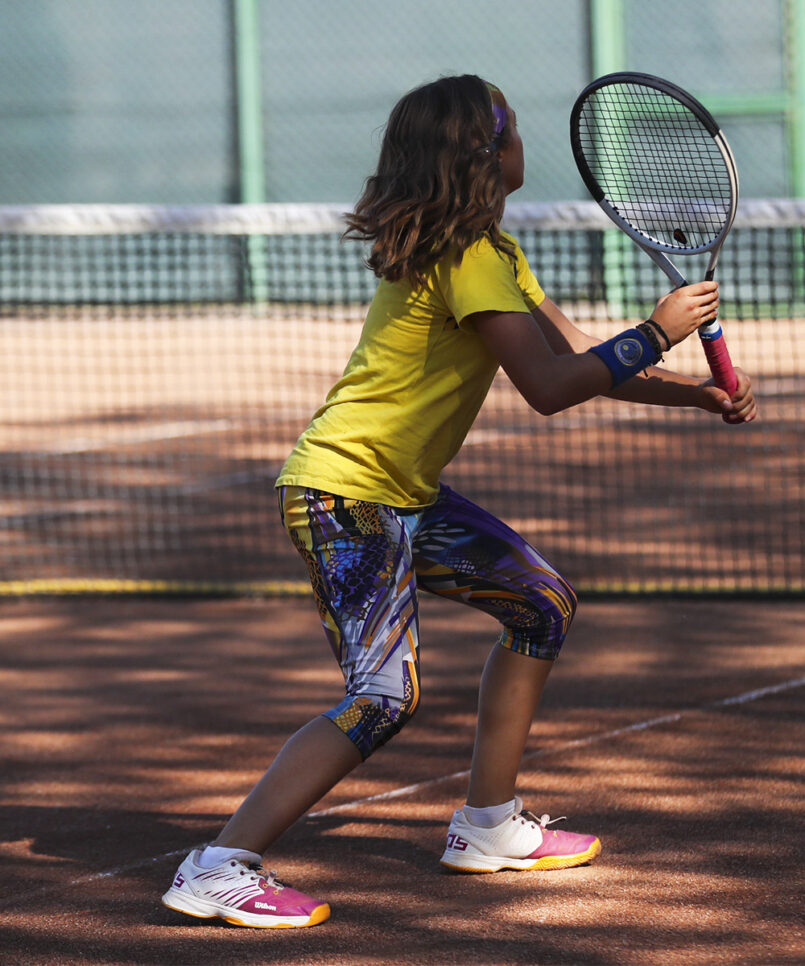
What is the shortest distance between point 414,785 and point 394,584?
3.26ft

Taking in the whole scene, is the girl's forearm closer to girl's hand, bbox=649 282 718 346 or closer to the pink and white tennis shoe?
girl's hand, bbox=649 282 718 346

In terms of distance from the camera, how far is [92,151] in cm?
1652

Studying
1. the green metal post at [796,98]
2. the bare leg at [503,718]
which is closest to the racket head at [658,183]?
the bare leg at [503,718]

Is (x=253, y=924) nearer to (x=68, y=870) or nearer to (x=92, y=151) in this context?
(x=68, y=870)

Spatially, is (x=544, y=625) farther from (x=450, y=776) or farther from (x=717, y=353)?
(x=450, y=776)

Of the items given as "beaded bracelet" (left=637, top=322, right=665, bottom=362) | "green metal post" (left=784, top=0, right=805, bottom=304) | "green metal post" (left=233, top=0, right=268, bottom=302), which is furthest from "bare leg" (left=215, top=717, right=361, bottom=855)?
"green metal post" (left=233, top=0, right=268, bottom=302)

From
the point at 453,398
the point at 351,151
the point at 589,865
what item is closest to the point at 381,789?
the point at 589,865

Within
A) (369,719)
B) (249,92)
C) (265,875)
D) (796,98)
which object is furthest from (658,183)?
(249,92)

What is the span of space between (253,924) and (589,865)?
74 centimetres

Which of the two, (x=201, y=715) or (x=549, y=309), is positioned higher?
(x=549, y=309)

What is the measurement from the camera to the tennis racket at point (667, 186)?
10.7 ft

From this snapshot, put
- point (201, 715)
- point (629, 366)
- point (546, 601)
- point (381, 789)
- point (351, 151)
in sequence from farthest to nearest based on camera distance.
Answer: point (351, 151)
point (201, 715)
point (381, 789)
point (546, 601)
point (629, 366)

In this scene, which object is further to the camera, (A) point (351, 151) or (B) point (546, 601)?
(A) point (351, 151)

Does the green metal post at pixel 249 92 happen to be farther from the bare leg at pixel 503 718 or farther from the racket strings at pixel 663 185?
the bare leg at pixel 503 718
